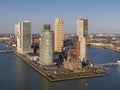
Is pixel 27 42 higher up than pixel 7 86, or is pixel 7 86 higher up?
pixel 27 42

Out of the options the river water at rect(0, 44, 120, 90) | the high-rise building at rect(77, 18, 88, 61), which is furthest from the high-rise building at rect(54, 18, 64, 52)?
the river water at rect(0, 44, 120, 90)

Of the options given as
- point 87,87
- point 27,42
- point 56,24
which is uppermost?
point 56,24

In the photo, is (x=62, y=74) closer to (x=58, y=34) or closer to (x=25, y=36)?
(x=58, y=34)

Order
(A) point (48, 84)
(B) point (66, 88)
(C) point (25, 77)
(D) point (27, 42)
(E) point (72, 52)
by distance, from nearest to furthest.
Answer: (B) point (66, 88), (A) point (48, 84), (C) point (25, 77), (E) point (72, 52), (D) point (27, 42)

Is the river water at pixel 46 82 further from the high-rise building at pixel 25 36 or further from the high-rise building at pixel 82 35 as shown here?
the high-rise building at pixel 25 36

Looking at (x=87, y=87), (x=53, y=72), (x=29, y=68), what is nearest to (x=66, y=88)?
(x=87, y=87)

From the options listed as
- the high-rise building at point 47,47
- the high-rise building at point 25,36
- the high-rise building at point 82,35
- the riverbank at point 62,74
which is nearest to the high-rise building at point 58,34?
the high-rise building at point 25,36

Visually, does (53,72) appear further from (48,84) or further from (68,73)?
(48,84)

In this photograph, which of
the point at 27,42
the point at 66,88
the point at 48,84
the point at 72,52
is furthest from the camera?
the point at 27,42

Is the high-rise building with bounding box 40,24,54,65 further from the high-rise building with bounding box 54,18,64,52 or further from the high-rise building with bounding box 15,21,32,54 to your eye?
the high-rise building with bounding box 54,18,64,52
